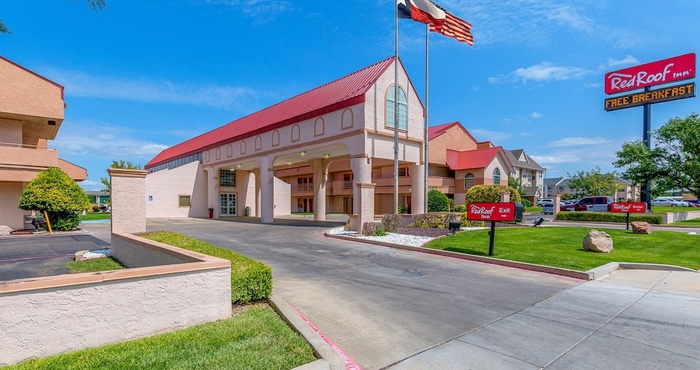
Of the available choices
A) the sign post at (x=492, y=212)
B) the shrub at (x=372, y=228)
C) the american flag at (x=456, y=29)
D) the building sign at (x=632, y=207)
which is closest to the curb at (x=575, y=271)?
the sign post at (x=492, y=212)

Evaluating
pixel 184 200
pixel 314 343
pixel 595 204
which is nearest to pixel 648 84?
pixel 595 204

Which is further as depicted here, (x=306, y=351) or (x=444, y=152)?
(x=444, y=152)

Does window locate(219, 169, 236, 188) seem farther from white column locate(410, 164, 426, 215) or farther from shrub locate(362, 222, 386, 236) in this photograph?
shrub locate(362, 222, 386, 236)

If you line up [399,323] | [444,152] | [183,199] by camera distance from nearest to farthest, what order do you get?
[399,323], [183,199], [444,152]

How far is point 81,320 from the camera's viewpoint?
167 inches

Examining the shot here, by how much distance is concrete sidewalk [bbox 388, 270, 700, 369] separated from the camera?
4.19 m

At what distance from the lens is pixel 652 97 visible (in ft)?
110

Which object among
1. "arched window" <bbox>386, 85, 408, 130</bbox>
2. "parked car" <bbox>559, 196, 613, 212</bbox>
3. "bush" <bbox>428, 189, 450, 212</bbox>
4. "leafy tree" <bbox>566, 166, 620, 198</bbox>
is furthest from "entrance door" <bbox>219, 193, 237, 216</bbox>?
"leafy tree" <bbox>566, 166, 620, 198</bbox>

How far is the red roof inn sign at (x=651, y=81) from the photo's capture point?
3152 centimetres

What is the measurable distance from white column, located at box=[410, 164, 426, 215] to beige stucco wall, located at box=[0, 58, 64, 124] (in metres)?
22.8

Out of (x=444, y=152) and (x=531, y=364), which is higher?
(x=444, y=152)

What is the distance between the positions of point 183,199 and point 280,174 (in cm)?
2043

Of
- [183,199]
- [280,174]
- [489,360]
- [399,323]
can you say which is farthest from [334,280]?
[280,174]

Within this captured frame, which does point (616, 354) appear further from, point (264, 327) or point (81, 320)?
point (81, 320)
